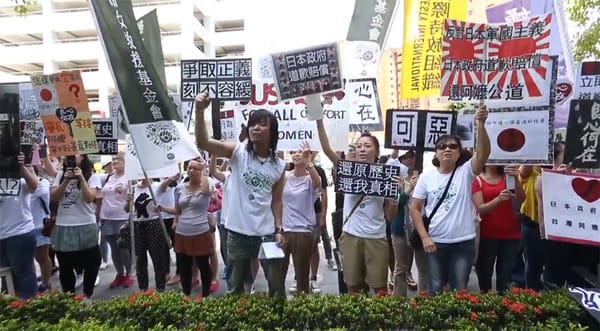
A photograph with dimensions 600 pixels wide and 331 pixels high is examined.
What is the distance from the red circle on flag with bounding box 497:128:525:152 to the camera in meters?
3.60

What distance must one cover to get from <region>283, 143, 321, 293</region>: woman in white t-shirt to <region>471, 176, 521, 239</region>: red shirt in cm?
165

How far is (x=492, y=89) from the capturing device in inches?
144

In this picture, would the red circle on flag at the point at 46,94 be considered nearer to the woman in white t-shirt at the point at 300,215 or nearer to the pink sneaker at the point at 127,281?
the pink sneaker at the point at 127,281

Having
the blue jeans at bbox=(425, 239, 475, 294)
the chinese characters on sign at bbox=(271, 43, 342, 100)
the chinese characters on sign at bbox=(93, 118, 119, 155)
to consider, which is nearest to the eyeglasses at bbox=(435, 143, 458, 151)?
the blue jeans at bbox=(425, 239, 475, 294)

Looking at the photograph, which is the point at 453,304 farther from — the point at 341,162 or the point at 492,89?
the point at 492,89

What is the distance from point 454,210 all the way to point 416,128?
0.96 meters

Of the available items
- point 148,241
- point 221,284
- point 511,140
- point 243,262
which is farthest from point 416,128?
point 221,284

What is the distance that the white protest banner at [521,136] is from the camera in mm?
3551

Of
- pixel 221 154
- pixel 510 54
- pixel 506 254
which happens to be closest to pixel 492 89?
pixel 510 54

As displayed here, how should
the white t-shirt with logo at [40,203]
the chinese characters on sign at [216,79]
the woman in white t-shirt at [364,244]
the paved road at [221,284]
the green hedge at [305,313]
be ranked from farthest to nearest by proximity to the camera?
the paved road at [221,284], the white t-shirt with logo at [40,203], the chinese characters on sign at [216,79], the woman in white t-shirt at [364,244], the green hedge at [305,313]

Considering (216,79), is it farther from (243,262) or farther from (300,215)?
(243,262)

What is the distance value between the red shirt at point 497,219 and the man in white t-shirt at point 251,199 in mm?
1965

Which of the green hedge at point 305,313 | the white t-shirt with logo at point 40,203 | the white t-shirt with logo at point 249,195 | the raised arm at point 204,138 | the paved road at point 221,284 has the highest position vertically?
the raised arm at point 204,138

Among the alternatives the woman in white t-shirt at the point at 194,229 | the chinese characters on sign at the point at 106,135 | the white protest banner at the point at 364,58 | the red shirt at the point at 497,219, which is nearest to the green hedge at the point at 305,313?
the red shirt at the point at 497,219
